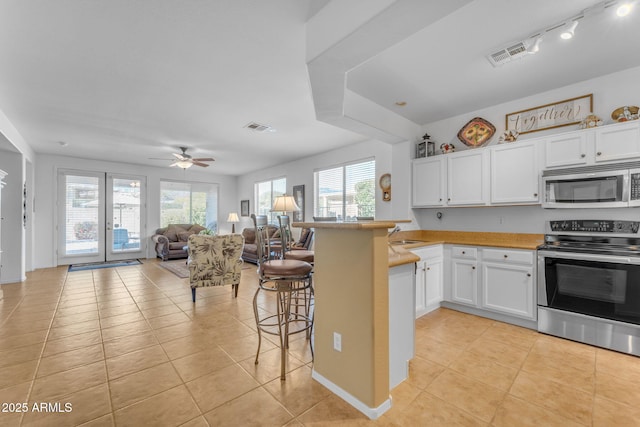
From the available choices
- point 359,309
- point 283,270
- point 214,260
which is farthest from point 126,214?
point 359,309

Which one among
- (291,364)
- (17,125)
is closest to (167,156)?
(17,125)

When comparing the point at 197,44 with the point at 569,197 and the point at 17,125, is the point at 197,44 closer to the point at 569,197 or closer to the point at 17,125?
the point at 569,197

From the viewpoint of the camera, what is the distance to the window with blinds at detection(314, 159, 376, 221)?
5.25 meters

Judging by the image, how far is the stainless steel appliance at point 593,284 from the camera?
242 centimetres

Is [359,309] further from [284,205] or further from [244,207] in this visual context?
[244,207]

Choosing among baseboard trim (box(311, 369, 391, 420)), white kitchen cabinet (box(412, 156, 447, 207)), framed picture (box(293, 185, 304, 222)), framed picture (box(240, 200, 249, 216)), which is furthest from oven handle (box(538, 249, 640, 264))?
framed picture (box(240, 200, 249, 216))

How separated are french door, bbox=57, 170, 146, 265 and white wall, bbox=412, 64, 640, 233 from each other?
7.36m

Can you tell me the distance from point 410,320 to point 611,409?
1283 millimetres

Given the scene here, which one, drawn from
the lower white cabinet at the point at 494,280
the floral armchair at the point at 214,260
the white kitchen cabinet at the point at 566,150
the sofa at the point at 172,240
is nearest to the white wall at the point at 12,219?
the sofa at the point at 172,240

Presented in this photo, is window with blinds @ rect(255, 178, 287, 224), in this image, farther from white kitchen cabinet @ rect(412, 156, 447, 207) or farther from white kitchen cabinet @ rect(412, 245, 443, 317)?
white kitchen cabinet @ rect(412, 245, 443, 317)

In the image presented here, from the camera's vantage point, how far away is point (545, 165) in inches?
119

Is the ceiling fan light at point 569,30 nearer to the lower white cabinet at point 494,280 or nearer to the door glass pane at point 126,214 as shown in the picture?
the lower white cabinet at point 494,280

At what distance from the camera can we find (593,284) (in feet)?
8.49

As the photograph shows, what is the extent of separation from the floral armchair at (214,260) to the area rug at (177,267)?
1.80 metres
